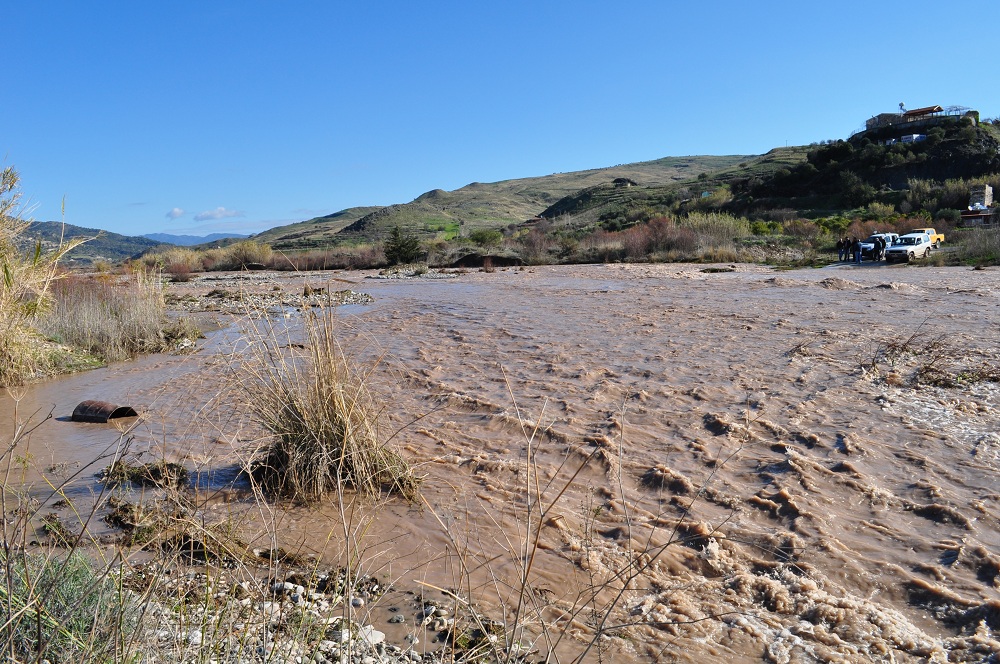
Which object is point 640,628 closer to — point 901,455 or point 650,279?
point 901,455

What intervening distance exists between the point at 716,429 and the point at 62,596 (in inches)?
211

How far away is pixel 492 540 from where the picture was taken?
4473mm

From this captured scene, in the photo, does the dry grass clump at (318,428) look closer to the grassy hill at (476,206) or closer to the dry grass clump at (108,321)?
the dry grass clump at (108,321)

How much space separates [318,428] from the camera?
495cm

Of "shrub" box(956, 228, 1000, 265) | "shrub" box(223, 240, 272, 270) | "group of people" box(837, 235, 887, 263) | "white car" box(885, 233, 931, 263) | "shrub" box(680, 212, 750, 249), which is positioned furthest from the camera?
"shrub" box(223, 240, 272, 270)

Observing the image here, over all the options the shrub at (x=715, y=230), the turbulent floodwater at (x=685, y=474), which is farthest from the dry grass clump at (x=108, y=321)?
the shrub at (x=715, y=230)

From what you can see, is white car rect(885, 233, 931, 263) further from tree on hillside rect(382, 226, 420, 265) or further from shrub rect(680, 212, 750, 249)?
tree on hillside rect(382, 226, 420, 265)

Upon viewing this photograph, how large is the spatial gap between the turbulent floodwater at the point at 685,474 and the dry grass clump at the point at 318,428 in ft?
0.81

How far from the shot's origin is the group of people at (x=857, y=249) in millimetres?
25859

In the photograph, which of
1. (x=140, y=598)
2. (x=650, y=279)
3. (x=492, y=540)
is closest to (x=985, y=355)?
(x=492, y=540)

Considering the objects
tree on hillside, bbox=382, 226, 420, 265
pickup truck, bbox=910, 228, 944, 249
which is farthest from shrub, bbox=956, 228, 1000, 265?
tree on hillside, bbox=382, 226, 420, 265

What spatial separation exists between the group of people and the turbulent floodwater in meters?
14.5

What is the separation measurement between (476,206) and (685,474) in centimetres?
10689

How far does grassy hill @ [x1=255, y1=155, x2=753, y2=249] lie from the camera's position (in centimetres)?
8256
